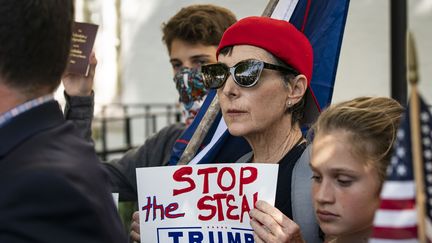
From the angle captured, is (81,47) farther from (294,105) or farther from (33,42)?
(33,42)

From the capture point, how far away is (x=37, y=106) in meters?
1.62

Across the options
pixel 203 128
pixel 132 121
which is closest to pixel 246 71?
pixel 203 128

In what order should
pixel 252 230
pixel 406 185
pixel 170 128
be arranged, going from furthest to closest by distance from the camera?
pixel 170 128 → pixel 252 230 → pixel 406 185

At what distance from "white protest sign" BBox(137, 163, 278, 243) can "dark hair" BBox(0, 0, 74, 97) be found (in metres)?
0.87

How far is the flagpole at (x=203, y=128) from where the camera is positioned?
9.71ft

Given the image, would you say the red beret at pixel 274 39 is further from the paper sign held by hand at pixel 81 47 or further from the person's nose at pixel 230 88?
the paper sign held by hand at pixel 81 47

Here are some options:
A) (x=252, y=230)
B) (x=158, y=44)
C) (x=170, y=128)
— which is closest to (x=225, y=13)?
(x=170, y=128)

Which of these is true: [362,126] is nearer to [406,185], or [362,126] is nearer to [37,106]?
[406,185]

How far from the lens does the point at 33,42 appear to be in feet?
5.18

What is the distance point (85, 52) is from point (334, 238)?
4.25ft

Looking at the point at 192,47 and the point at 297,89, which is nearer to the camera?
the point at 297,89

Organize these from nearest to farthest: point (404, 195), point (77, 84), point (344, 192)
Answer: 1. point (404, 195)
2. point (344, 192)
3. point (77, 84)

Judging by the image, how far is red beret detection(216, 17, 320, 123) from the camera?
2.52 meters

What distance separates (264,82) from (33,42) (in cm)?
111
